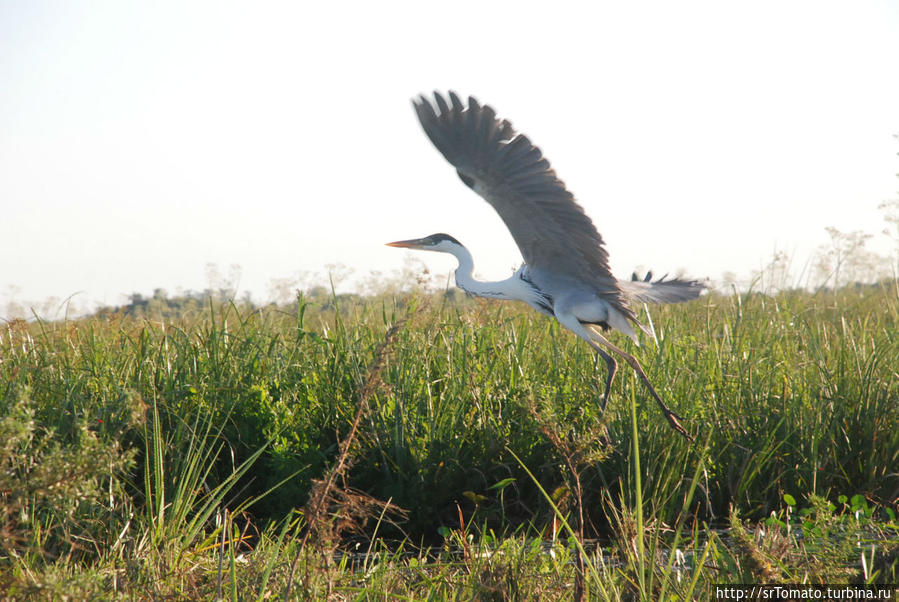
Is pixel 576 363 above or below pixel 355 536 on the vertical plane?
above

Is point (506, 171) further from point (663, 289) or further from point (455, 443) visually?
point (663, 289)

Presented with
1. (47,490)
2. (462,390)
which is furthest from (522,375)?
(47,490)

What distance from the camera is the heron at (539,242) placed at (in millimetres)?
3967

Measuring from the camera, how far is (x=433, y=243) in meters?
5.20

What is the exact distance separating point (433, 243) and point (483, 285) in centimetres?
61

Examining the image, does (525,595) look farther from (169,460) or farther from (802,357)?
(802,357)

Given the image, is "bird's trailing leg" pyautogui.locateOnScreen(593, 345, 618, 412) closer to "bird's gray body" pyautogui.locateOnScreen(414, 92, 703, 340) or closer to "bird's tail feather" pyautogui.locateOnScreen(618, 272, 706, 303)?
"bird's gray body" pyautogui.locateOnScreen(414, 92, 703, 340)

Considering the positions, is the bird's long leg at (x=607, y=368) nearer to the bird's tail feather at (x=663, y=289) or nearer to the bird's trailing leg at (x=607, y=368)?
the bird's trailing leg at (x=607, y=368)

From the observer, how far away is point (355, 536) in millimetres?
3662

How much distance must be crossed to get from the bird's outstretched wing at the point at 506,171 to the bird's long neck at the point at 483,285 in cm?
44

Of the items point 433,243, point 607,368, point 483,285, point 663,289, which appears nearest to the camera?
point 607,368

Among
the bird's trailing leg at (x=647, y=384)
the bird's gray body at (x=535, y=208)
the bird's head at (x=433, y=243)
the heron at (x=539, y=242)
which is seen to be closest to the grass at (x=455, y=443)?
the bird's trailing leg at (x=647, y=384)

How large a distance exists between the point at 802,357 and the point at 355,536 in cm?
295

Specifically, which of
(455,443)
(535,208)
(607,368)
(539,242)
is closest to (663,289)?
(607,368)
